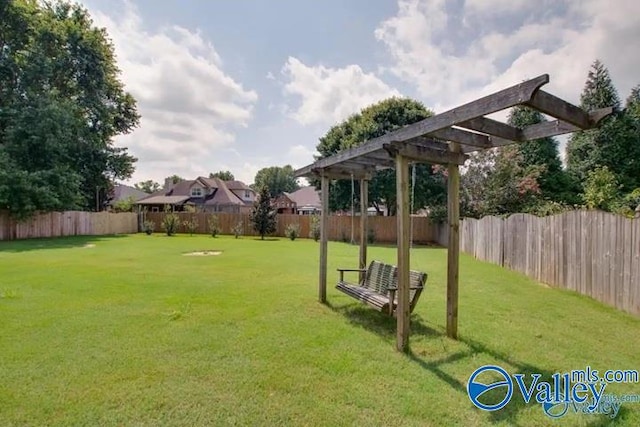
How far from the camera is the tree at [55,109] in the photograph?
61.3 feet

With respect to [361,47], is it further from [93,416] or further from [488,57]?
[93,416]

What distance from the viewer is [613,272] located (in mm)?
5684

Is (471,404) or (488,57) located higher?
(488,57)

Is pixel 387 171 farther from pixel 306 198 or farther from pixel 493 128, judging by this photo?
pixel 306 198

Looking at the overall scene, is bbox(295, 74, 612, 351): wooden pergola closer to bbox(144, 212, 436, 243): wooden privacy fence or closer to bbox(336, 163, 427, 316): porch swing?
bbox(336, 163, 427, 316): porch swing

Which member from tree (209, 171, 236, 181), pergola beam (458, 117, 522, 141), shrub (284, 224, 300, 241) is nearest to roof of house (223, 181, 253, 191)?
shrub (284, 224, 300, 241)

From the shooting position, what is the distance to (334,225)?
71.7 ft

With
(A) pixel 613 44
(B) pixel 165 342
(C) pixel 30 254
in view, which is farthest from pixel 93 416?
Result: (C) pixel 30 254

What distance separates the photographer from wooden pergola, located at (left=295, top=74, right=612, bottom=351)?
2723 millimetres

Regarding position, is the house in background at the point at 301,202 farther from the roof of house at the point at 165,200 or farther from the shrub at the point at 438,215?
the shrub at the point at 438,215

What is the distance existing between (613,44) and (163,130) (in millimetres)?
18823

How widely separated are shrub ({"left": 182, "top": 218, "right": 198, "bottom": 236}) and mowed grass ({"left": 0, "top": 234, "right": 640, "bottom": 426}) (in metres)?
17.3

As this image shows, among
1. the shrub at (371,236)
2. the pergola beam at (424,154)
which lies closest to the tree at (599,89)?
the shrub at (371,236)

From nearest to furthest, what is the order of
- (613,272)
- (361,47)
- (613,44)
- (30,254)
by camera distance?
(613,272), (613,44), (361,47), (30,254)
